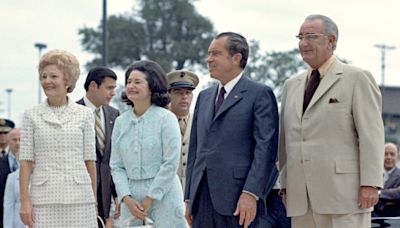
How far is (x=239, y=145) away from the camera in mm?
5152

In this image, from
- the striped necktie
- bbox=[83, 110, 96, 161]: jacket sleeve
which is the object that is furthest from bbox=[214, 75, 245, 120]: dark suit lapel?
the striped necktie

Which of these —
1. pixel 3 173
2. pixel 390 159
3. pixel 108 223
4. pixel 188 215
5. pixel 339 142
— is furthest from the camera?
pixel 390 159

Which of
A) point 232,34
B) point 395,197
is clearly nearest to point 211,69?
point 232,34

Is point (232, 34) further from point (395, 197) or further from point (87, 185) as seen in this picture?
point (395, 197)

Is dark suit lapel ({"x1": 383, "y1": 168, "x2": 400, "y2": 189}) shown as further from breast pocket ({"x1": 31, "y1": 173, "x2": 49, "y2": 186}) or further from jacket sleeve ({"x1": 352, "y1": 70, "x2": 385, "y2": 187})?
breast pocket ({"x1": 31, "y1": 173, "x2": 49, "y2": 186})

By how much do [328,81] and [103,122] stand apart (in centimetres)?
236

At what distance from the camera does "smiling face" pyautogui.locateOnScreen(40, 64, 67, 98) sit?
17.4 feet

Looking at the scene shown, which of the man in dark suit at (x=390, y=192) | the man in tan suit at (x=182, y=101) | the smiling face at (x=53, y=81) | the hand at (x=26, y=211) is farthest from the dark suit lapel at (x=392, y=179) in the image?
the hand at (x=26, y=211)

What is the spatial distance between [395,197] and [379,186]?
399 centimetres

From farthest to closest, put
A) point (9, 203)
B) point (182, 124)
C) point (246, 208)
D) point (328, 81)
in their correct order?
point (9, 203)
point (182, 124)
point (328, 81)
point (246, 208)

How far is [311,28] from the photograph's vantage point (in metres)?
5.23

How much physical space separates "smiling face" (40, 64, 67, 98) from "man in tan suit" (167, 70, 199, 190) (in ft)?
5.75

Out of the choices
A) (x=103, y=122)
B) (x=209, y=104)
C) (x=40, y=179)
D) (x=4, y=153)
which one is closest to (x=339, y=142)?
(x=209, y=104)

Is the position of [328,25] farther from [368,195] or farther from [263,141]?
[368,195]
